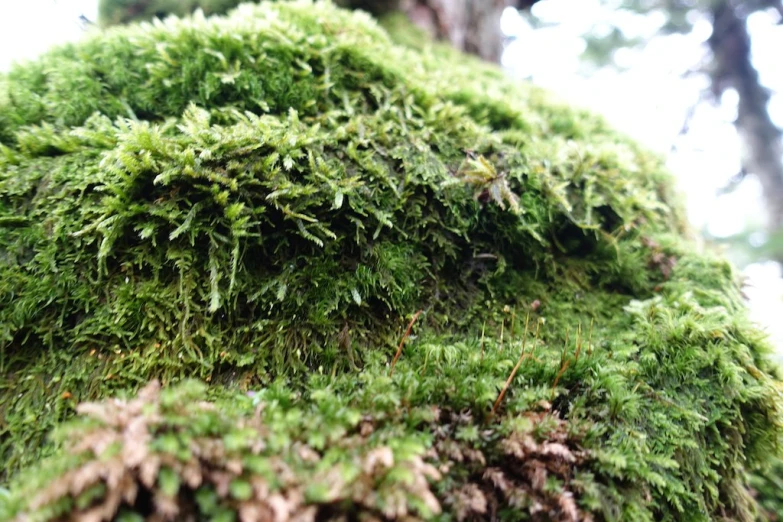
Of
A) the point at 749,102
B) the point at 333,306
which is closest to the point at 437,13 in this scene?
the point at 333,306

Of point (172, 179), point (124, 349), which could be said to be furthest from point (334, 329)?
point (172, 179)

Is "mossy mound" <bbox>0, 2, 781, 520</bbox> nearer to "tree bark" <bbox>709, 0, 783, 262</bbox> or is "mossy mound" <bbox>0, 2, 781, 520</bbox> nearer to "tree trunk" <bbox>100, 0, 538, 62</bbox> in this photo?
"tree trunk" <bbox>100, 0, 538, 62</bbox>

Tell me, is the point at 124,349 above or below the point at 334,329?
below

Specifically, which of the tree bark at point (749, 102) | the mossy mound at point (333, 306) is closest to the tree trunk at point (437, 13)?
the mossy mound at point (333, 306)

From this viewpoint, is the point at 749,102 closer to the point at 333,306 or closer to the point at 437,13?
the point at 437,13

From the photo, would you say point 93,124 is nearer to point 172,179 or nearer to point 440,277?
point 172,179

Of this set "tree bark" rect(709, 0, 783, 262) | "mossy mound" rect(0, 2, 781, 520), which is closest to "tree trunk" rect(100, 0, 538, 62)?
"mossy mound" rect(0, 2, 781, 520)
